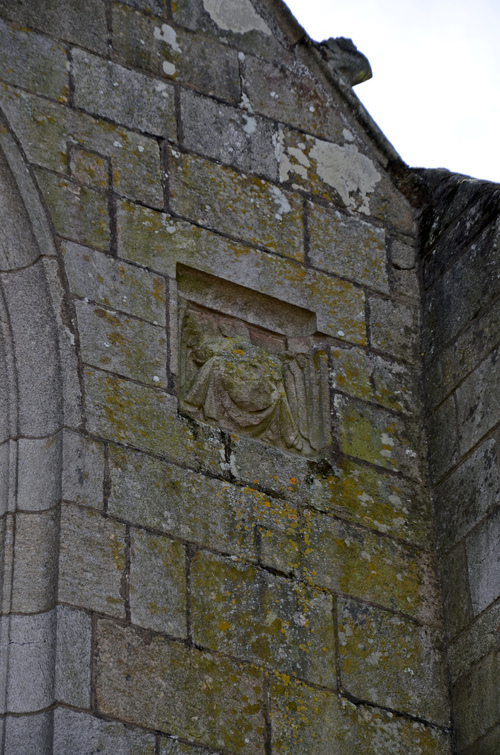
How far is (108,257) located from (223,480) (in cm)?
94

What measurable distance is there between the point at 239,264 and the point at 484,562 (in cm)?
150

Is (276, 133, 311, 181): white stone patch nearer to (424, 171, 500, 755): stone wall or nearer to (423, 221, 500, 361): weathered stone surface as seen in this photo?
(424, 171, 500, 755): stone wall

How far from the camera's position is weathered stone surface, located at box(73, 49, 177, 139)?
5.36m

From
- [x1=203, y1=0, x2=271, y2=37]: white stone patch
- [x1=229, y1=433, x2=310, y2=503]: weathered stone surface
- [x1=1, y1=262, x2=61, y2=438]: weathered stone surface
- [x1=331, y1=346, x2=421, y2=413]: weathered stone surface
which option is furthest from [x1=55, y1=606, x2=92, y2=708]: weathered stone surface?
[x1=203, y1=0, x2=271, y2=37]: white stone patch

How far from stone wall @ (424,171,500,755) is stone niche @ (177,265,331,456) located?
489 mm

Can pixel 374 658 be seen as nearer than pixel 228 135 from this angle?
Yes

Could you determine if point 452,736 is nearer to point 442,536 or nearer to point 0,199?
point 442,536

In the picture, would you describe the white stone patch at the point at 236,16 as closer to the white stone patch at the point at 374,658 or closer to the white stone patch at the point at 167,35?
the white stone patch at the point at 167,35

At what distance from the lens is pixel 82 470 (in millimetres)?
4418

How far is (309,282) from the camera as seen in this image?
5.49 metres

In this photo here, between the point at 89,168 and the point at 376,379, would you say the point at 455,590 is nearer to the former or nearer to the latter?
the point at 376,379

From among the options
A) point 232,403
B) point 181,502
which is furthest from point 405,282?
point 181,502

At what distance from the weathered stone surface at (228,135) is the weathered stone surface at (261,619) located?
1821 mm

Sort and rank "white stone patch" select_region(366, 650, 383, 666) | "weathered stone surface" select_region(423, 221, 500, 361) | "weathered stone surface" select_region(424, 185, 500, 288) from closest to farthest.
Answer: "white stone patch" select_region(366, 650, 383, 666)
"weathered stone surface" select_region(423, 221, 500, 361)
"weathered stone surface" select_region(424, 185, 500, 288)
